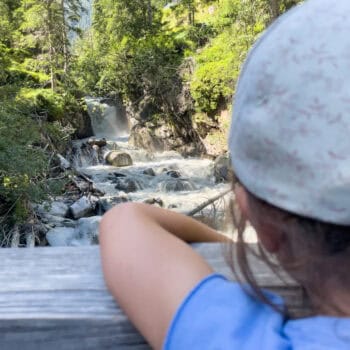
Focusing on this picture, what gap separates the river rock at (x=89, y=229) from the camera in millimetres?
8258

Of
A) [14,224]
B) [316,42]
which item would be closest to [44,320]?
[316,42]

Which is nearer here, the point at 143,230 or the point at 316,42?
the point at 316,42

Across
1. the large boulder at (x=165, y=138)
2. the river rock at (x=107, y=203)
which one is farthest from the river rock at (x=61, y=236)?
the large boulder at (x=165, y=138)

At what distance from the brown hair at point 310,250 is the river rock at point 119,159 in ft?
47.5

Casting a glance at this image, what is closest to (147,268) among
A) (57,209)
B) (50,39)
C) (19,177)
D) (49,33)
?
(19,177)

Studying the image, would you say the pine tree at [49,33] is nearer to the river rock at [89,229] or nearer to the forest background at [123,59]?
the forest background at [123,59]

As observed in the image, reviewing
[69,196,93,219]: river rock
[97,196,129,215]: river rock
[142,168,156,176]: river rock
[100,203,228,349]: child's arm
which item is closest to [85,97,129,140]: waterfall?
[142,168,156,176]: river rock

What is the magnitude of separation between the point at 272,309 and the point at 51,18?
20.2 m

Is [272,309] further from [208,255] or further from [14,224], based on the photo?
[14,224]

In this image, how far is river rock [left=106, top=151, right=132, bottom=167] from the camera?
14984mm

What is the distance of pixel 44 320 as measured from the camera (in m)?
0.56

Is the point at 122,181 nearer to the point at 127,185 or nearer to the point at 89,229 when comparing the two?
the point at 127,185

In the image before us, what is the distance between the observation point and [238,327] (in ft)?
1.69

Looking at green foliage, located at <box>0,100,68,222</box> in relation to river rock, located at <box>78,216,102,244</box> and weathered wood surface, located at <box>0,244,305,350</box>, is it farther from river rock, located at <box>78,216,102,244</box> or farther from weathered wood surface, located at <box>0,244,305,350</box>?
weathered wood surface, located at <box>0,244,305,350</box>
